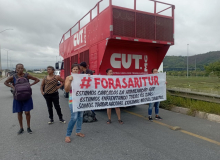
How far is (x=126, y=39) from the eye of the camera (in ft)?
19.3

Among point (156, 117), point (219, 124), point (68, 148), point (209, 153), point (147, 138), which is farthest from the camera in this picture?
point (156, 117)

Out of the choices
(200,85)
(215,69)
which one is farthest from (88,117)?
(200,85)

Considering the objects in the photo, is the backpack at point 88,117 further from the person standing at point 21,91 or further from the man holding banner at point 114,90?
the person standing at point 21,91

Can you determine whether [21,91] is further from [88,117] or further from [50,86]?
[88,117]

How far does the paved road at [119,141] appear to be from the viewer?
334 cm

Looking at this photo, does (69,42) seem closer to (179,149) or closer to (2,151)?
(2,151)

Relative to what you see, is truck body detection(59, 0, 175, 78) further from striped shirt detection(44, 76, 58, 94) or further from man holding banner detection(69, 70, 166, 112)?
striped shirt detection(44, 76, 58, 94)

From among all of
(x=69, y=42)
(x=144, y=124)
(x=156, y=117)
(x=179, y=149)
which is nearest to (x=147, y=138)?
(x=179, y=149)

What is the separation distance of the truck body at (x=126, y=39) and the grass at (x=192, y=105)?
53.5 inches

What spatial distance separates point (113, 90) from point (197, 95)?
306cm

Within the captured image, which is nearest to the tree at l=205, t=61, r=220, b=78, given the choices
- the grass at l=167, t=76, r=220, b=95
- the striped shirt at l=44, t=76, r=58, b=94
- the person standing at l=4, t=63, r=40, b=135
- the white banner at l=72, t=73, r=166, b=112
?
the grass at l=167, t=76, r=220, b=95

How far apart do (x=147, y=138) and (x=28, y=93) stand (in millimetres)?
2842

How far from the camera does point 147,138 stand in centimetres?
416

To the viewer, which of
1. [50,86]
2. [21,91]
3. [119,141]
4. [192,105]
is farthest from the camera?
[192,105]
